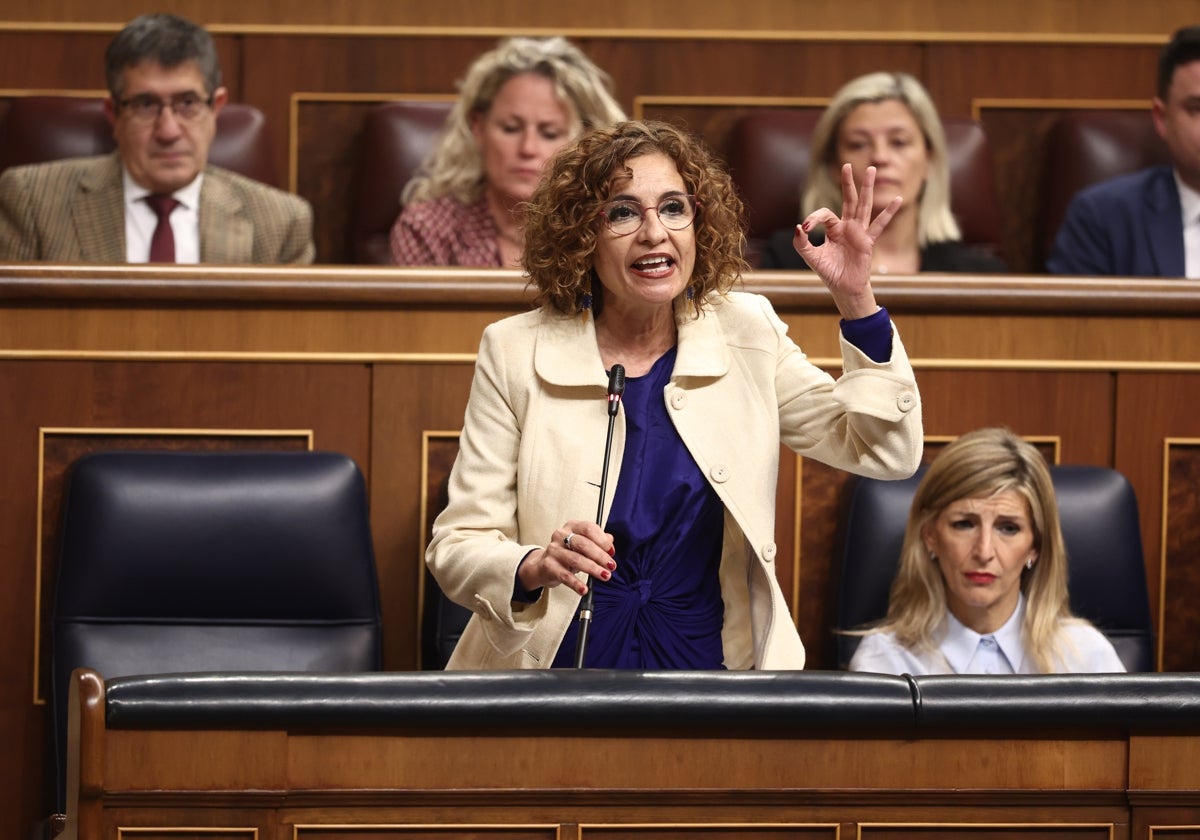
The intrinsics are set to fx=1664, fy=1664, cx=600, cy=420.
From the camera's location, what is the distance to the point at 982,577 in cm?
147

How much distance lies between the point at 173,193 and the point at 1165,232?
117 centimetres

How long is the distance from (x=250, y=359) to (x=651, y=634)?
570mm

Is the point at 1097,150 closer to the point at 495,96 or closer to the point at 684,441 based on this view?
the point at 495,96

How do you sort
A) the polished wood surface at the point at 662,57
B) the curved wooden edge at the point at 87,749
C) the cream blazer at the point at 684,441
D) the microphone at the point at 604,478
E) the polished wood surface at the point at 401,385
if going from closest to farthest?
the curved wooden edge at the point at 87,749, the microphone at the point at 604,478, the cream blazer at the point at 684,441, the polished wood surface at the point at 401,385, the polished wood surface at the point at 662,57

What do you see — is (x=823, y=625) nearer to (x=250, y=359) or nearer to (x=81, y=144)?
(x=250, y=359)

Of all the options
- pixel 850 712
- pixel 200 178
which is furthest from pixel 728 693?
pixel 200 178

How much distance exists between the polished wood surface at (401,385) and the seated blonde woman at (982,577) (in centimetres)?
12

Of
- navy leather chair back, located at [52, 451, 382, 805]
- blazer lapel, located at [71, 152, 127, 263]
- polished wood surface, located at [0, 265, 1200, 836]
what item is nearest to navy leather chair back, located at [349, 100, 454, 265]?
blazer lapel, located at [71, 152, 127, 263]

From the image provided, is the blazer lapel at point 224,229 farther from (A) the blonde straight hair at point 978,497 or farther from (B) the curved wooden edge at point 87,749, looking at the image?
(B) the curved wooden edge at point 87,749

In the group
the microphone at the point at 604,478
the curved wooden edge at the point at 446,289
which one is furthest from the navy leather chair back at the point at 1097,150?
the microphone at the point at 604,478

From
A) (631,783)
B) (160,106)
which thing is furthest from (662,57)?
(631,783)

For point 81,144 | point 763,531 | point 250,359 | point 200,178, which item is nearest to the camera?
point 763,531

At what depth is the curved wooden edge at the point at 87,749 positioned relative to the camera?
848 mm

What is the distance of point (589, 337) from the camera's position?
1.22 m
